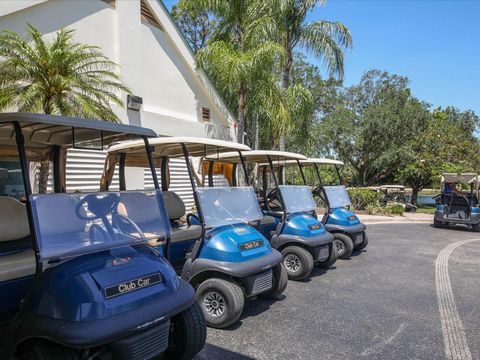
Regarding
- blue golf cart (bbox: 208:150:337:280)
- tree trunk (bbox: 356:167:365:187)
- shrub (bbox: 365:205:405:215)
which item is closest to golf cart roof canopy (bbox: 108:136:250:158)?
blue golf cart (bbox: 208:150:337:280)

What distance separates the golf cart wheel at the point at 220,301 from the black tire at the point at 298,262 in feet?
5.74

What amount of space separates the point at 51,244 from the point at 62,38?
647 cm

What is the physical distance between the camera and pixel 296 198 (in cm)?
612

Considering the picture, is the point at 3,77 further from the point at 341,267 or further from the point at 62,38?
the point at 341,267

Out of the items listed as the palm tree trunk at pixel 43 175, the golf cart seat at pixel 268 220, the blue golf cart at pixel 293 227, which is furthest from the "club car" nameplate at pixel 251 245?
the palm tree trunk at pixel 43 175

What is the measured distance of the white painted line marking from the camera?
3.46 meters

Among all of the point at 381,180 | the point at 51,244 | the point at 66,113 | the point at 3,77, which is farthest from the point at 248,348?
the point at 381,180

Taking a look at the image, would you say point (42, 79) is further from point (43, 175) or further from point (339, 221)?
point (339, 221)

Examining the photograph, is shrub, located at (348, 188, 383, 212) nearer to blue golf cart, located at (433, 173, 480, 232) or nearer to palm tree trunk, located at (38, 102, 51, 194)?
blue golf cart, located at (433, 173, 480, 232)

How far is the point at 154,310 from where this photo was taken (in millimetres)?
2521

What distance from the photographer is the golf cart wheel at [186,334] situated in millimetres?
2951

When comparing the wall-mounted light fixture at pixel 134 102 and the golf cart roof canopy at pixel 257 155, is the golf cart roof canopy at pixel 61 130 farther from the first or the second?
the wall-mounted light fixture at pixel 134 102

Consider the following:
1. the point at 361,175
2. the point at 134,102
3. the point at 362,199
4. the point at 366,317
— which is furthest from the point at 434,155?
the point at 366,317

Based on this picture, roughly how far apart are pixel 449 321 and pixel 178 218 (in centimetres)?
376
